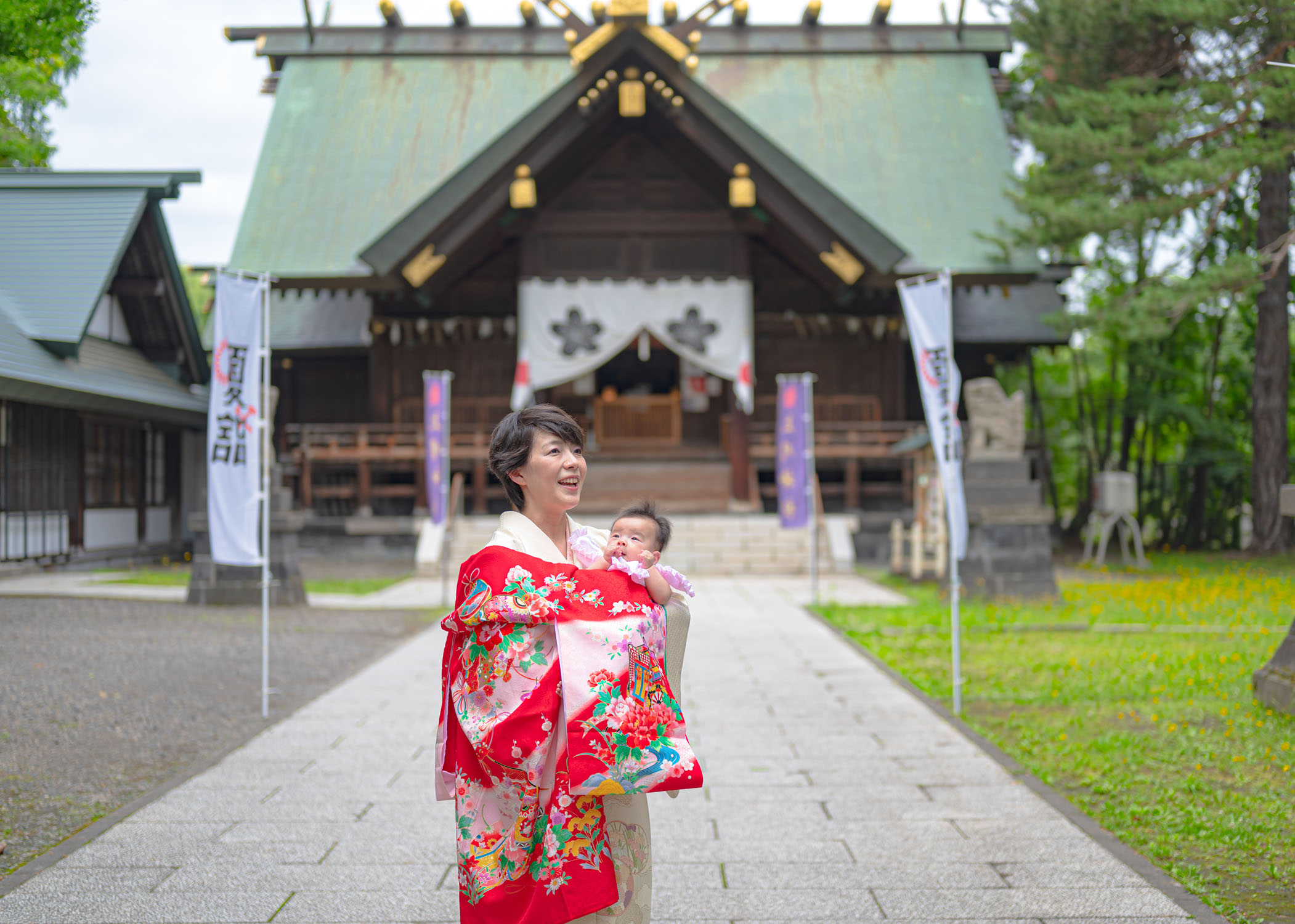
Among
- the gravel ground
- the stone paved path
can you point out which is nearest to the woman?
the stone paved path

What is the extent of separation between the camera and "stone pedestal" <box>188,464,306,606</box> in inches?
443

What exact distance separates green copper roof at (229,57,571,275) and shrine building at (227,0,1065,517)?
6cm

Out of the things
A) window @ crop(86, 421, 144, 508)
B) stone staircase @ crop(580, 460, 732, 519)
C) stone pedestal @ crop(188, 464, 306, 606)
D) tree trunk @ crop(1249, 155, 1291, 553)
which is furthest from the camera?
stone staircase @ crop(580, 460, 732, 519)

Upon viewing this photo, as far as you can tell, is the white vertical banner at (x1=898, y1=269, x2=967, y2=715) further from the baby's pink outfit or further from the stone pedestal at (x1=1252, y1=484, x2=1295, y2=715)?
the baby's pink outfit

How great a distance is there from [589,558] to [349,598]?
10634 millimetres

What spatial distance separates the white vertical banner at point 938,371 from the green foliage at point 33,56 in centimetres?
551

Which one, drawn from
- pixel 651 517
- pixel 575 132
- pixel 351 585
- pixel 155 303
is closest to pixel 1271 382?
pixel 575 132

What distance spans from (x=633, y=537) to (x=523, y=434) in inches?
15.1

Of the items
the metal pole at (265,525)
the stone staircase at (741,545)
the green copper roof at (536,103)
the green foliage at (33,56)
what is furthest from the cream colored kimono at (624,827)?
the green copper roof at (536,103)

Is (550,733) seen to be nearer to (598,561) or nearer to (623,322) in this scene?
(598,561)

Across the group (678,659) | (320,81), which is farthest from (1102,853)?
(320,81)

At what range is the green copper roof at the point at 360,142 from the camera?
18547 mm

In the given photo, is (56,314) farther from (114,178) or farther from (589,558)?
(589,558)

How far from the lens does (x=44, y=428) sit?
13797 millimetres
